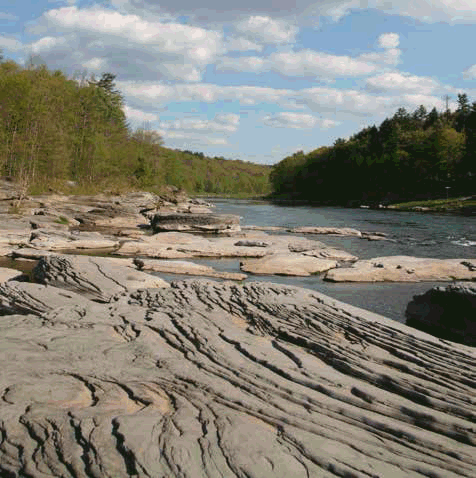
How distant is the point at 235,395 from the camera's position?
22.8 feet

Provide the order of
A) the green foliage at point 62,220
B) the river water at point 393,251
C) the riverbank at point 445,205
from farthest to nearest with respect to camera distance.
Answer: the riverbank at point 445,205
the green foliage at point 62,220
the river water at point 393,251

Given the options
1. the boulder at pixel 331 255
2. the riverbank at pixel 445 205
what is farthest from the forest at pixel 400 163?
the boulder at pixel 331 255

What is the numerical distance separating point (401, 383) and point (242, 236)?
85.4 ft

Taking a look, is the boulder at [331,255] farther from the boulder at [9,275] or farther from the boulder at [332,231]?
the boulder at [9,275]

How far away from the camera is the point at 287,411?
21.7 feet

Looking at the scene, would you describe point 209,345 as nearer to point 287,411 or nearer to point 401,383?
point 287,411

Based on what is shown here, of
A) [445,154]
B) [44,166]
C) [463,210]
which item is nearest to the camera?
[44,166]

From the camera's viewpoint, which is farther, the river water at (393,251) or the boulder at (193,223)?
the boulder at (193,223)

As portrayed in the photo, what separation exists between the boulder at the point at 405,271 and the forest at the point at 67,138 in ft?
96.3

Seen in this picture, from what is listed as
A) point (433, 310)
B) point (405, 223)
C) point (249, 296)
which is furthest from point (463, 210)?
point (249, 296)

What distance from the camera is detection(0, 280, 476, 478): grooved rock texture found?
5.62 metres

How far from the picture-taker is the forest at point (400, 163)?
86.4 m

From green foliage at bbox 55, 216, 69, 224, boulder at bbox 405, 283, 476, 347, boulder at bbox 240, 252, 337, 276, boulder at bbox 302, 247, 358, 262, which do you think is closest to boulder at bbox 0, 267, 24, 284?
boulder at bbox 240, 252, 337, 276

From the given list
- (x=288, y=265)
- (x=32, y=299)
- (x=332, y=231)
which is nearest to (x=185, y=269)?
Answer: (x=288, y=265)
